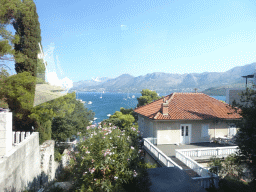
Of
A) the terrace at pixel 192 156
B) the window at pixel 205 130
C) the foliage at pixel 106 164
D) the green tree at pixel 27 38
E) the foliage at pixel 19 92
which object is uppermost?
the green tree at pixel 27 38

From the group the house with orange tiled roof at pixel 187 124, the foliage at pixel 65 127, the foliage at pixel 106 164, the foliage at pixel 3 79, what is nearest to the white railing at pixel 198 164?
the house with orange tiled roof at pixel 187 124

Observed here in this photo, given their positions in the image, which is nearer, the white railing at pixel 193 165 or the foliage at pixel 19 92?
the white railing at pixel 193 165

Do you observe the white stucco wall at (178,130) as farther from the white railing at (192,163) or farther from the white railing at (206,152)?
the white railing at (206,152)

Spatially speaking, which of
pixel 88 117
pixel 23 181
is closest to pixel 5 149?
pixel 23 181

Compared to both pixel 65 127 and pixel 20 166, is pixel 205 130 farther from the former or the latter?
pixel 65 127

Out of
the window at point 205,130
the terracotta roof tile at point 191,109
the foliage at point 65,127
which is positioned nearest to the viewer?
the terracotta roof tile at point 191,109

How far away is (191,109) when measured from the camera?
15.5m

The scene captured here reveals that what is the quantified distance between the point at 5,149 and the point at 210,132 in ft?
45.8

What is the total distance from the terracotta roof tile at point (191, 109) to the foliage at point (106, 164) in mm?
9080

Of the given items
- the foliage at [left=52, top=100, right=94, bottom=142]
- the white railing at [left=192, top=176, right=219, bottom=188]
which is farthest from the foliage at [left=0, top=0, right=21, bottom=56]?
the white railing at [left=192, top=176, right=219, bottom=188]

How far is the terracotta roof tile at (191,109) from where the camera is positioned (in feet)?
46.1

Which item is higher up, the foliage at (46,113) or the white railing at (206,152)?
the foliage at (46,113)

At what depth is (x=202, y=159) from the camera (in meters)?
11.0

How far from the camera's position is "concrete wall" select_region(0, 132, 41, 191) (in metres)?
5.93
